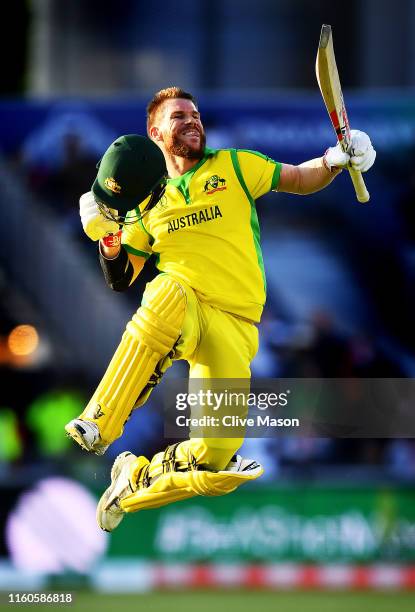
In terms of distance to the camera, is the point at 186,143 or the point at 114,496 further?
the point at 114,496

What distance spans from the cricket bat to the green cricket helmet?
629mm

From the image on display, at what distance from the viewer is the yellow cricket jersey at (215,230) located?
187 inches

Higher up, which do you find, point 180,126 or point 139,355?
point 180,126

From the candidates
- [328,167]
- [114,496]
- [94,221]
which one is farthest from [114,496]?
[328,167]

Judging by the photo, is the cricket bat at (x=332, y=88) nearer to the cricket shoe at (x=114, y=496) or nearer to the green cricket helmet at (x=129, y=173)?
the green cricket helmet at (x=129, y=173)

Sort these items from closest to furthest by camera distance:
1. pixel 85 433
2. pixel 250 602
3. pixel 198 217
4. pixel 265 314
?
pixel 85 433
pixel 198 217
pixel 265 314
pixel 250 602

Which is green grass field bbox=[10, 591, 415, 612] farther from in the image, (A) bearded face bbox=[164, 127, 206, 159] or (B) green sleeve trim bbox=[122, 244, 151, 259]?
(A) bearded face bbox=[164, 127, 206, 159]

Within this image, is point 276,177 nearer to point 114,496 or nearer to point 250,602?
point 114,496

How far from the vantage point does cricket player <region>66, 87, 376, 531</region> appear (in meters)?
4.64

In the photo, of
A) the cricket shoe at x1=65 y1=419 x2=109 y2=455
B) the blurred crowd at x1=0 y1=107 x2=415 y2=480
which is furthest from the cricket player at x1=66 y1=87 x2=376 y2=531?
the blurred crowd at x1=0 y1=107 x2=415 y2=480

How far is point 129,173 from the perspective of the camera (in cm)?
443

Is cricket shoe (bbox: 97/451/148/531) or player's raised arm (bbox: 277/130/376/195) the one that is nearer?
player's raised arm (bbox: 277/130/376/195)

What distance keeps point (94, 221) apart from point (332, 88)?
991mm

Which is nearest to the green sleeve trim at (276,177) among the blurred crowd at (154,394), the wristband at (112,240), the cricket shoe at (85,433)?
the wristband at (112,240)
